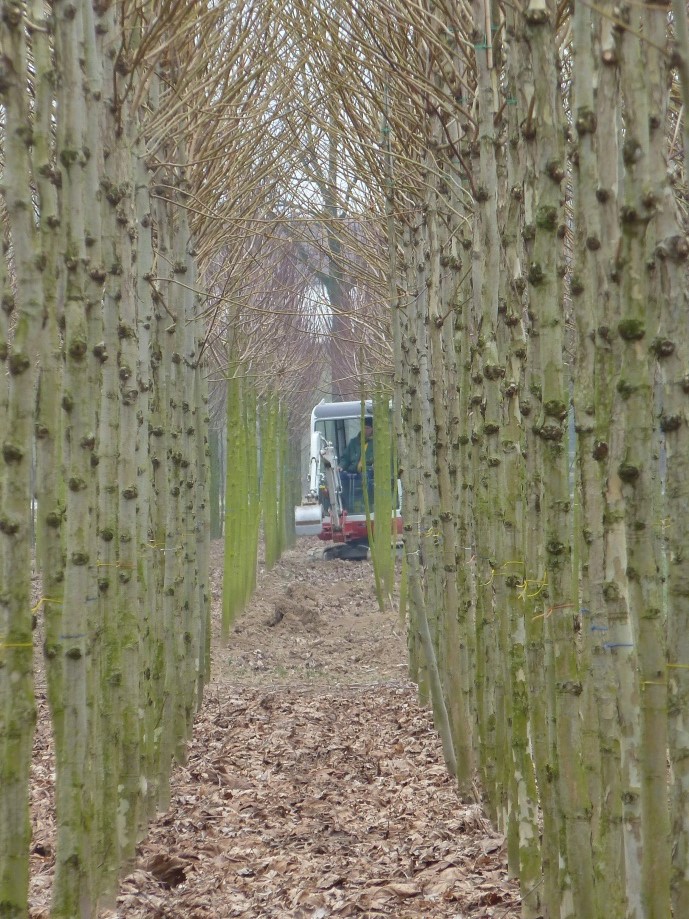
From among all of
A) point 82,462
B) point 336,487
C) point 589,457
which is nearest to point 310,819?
point 82,462

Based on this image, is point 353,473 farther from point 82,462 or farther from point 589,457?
point 589,457

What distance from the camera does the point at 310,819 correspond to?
6.05 m

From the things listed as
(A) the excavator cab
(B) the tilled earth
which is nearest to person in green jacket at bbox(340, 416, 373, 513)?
(A) the excavator cab

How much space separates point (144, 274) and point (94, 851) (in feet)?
11.1

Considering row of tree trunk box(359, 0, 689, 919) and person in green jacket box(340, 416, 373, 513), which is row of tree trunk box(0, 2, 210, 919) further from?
person in green jacket box(340, 416, 373, 513)

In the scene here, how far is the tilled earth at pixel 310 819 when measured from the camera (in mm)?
4590

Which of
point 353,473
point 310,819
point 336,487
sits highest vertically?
point 353,473

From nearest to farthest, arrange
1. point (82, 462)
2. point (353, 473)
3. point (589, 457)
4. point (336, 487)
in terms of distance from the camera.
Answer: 1. point (589, 457)
2. point (82, 462)
3. point (336, 487)
4. point (353, 473)

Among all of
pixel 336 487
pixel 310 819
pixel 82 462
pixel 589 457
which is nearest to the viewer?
pixel 589 457

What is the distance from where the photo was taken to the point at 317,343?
2406 centimetres

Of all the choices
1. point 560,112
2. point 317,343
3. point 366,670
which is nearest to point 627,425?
point 560,112

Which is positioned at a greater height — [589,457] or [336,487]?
[589,457]

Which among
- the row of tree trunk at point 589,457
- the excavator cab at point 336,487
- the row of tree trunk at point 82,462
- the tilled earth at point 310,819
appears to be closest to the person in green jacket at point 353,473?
the excavator cab at point 336,487

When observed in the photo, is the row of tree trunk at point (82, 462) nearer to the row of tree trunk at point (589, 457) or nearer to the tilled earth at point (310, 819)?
the tilled earth at point (310, 819)
